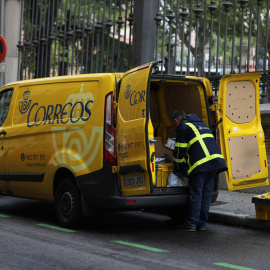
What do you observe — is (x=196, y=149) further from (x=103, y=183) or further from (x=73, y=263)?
(x=73, y=263)

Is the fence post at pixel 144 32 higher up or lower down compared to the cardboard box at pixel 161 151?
higher up

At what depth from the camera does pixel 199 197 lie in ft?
28.6

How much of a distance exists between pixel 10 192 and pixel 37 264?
3.86m

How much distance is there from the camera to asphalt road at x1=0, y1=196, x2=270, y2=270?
21.9ft

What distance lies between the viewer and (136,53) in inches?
471

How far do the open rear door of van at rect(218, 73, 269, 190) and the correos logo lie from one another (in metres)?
1.79

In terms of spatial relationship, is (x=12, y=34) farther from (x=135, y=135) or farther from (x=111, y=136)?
(x=135, y=135)

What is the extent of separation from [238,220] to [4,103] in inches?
150

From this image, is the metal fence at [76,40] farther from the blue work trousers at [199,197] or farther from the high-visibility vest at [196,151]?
the blue work trousers at [199,197]

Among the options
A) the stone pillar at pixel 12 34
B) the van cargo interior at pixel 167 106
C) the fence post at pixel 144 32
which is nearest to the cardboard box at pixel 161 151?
the van cargo interior at pixel 167 106

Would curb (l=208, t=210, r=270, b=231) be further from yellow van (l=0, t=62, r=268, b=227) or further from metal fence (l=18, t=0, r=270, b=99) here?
metal fence (l=18, t=0, r=270, b=99)

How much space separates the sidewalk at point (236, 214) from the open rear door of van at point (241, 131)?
17.8 inches

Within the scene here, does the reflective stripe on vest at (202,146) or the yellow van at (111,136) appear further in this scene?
the reflective stripe on vest at (202,146)

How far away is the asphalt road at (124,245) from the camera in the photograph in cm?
667
